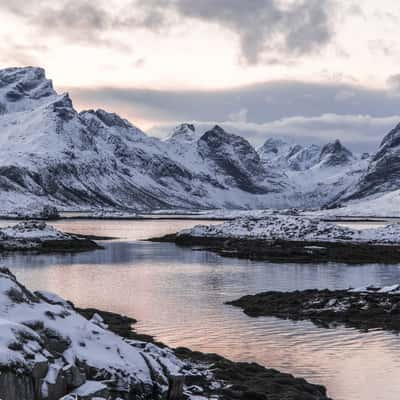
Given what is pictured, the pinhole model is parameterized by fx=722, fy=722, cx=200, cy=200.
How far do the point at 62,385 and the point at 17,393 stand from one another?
65.1 inches

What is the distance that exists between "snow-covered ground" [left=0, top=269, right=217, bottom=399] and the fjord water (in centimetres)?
867

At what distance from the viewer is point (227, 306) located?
51938 millimetres

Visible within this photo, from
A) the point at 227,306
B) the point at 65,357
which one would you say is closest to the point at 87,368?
the point at 65,357

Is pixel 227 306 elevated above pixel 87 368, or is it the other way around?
pixel 87 368

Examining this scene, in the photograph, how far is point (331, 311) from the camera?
4797 centimetres

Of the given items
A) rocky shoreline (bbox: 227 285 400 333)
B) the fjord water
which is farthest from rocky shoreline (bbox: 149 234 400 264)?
rocky shoreline (bbox: 227 285 400 333)

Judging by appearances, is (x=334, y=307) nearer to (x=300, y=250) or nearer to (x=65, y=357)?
(x=65, y=357)

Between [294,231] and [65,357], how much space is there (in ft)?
362

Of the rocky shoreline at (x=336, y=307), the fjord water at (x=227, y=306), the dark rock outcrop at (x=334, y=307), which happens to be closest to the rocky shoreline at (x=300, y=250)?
the fjord water at (x=227, y=306)

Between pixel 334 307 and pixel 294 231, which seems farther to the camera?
pixel 294 231

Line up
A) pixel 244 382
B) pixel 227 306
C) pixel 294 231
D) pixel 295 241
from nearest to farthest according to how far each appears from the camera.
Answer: pixel 244 382
pixel 227 306
pixel 295 241
pixel 294 231

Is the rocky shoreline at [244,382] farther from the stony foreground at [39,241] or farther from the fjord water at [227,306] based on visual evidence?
the stony foreground at [39,241]

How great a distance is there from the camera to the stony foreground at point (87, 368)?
1955 cm

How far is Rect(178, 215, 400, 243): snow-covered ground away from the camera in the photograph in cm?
12512
